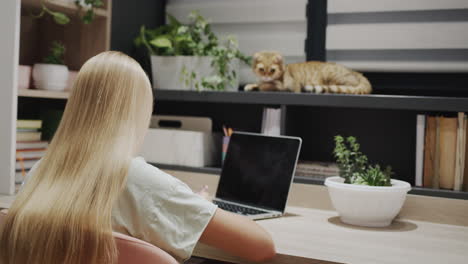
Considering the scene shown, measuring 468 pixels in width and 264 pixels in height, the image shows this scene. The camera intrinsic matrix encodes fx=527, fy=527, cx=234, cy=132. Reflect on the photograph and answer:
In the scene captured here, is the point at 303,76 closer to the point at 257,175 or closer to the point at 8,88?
the point at 257,175

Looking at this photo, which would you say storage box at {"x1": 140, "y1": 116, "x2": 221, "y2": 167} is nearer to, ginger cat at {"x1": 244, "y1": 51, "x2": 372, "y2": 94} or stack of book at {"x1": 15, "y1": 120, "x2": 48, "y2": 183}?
ginger cat at {"x1": 244, "y1": 51, "x2": 372, "y2": 94}

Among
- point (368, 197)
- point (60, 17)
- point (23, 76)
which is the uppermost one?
point (60, 17)

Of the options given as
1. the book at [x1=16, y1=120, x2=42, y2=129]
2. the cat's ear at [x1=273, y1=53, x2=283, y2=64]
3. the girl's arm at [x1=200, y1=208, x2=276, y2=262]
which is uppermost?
the cat's ear at [x1=273, y1=53, x2=283, y2=64]

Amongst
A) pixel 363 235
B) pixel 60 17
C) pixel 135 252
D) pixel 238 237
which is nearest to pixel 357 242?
pixel 363 235

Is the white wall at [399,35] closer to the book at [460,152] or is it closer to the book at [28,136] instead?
the book at [460,152]

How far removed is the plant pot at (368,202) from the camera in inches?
64.4

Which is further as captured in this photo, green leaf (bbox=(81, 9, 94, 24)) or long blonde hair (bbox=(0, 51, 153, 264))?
green leaf (bbox=(81, 9, 94, 24))

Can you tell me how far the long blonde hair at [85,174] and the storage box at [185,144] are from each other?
3.29 ft

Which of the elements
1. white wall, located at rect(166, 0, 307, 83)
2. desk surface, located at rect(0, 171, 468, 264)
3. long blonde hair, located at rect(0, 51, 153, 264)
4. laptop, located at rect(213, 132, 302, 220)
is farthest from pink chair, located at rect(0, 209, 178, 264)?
white wall, located at rect(166, 0, 307, 83)

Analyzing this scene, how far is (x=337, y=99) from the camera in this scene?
1979 millimetres

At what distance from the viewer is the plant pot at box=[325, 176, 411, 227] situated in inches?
64.4

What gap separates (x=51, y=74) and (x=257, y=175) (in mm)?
927

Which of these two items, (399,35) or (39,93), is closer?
(39,93)

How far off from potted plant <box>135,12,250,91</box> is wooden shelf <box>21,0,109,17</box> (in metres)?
0.31
